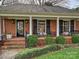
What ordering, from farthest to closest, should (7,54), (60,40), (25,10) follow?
(25,10)
(60,40)
(7,54)

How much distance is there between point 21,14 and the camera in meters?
21.5

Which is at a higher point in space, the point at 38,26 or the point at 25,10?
the point at 25,10

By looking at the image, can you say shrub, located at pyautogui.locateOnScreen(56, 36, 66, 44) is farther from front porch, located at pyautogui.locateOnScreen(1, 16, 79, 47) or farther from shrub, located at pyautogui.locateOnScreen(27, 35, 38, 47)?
front porch, located at pyautogui.locateOnScreen(1, 16, 79, 47)

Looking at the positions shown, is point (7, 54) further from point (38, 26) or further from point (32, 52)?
point (38, 26)

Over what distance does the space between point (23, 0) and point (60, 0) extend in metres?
7.50

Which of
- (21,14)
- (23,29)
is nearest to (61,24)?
(23,29)

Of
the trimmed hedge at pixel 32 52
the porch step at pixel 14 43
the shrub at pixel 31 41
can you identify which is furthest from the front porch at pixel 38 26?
the trimmed hedge at pixel 32 52

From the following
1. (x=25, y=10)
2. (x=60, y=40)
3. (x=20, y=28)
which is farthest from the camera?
(x=20, y=28)

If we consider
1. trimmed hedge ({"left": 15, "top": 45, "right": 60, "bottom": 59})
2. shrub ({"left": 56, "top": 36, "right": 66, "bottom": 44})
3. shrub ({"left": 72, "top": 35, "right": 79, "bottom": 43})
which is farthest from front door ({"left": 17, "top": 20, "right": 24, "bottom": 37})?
trimmed hedge ({"left": 15, "top": 45, "right": 60, "bottom": 59})

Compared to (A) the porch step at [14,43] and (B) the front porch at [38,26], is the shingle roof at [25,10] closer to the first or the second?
(B) the front porch at [38,26]

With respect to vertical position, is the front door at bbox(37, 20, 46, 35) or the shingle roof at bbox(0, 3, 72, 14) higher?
the shingle roof at bbox(0, 3, 72, 14)

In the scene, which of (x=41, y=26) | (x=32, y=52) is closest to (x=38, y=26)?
(x=41, y=26)

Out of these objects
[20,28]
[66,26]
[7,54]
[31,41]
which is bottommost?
[7,54]

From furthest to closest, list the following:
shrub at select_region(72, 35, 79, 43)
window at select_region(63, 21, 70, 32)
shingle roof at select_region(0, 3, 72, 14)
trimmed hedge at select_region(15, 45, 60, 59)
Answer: window at select_region(63, 21, 70, 32)
shingle roof at select_region(0, 3, 72, 14)
shrub at select_region(72, 35, 79, 43)
trimmed hedge at select_region(15, 45, 60, 59)
